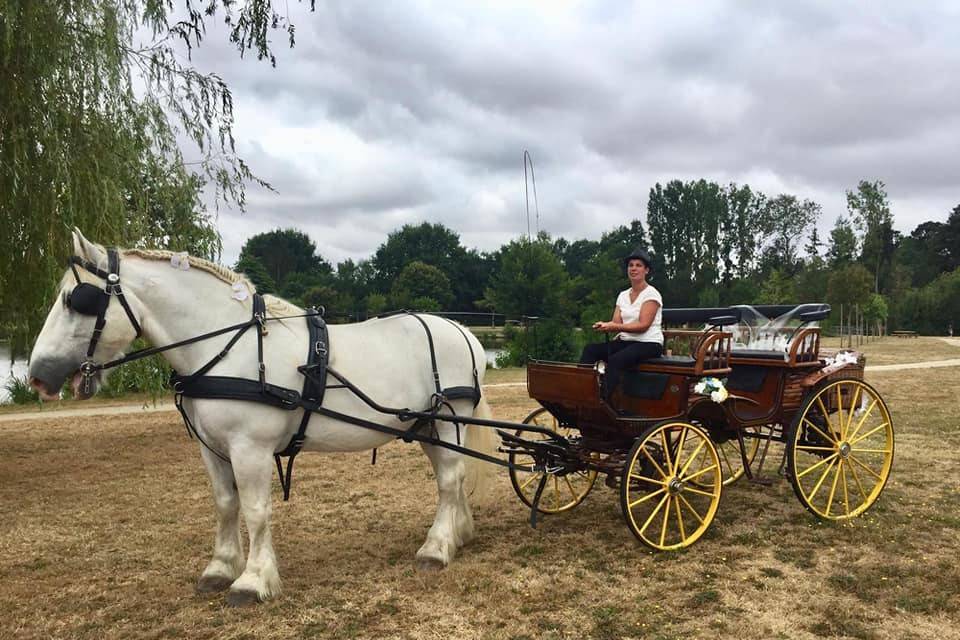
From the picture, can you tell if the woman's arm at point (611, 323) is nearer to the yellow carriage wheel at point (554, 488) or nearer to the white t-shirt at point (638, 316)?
the white t-shirt at point (638, 316)

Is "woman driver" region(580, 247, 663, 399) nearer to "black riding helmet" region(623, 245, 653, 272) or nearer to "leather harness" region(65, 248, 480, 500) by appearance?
"black riding helmet" region(623, 245, 653, 272)

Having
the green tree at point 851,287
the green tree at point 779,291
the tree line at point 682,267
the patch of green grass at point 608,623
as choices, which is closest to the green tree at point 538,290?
the tree line at point 682,267

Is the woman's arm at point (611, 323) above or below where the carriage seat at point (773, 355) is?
above

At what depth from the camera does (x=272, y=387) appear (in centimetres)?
374

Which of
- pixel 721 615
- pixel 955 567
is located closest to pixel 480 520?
pixel 721 615

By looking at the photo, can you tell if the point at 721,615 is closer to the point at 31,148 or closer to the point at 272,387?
the point at 272,387

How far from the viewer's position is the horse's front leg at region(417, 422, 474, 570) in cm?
440

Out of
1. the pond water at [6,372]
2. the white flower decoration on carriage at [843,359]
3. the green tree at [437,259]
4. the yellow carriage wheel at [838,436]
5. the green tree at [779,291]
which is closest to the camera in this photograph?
the yellow carriage wheel at [838,436]

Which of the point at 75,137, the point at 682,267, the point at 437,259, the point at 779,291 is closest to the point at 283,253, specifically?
the point at 437,259

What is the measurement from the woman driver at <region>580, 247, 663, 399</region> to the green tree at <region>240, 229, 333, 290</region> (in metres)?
79.0

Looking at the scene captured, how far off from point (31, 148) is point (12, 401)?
11.6 m

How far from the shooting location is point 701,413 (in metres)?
5.07

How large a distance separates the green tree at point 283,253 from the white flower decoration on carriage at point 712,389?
79.4m

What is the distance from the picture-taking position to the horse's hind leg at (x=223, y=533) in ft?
13.3
